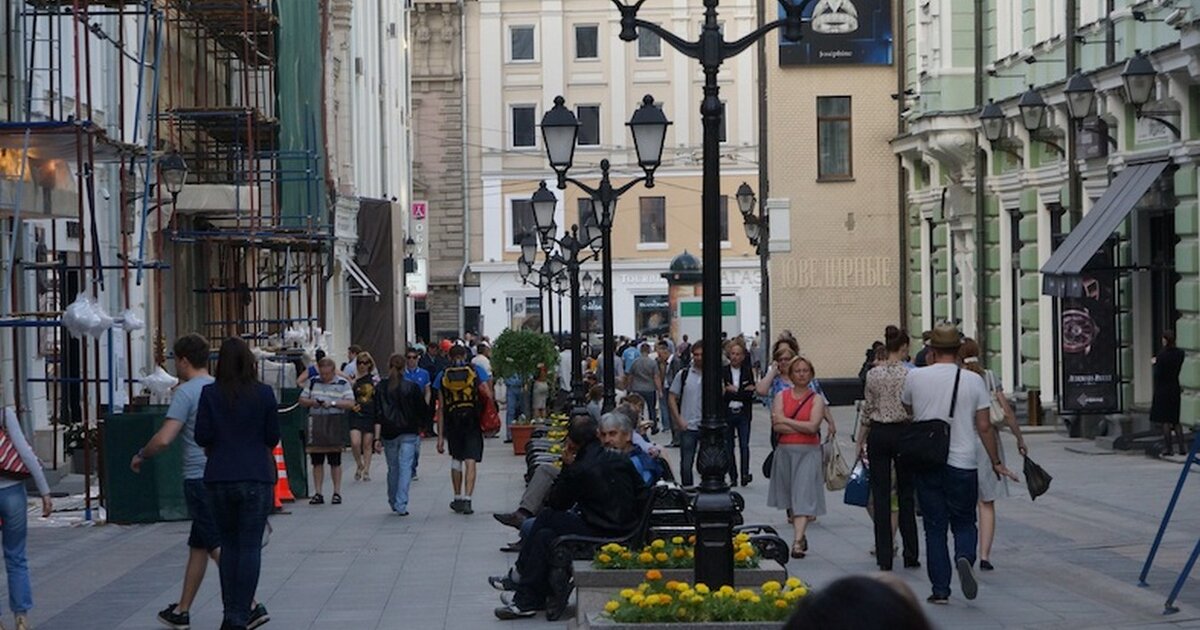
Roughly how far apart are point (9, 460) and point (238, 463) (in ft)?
3.89

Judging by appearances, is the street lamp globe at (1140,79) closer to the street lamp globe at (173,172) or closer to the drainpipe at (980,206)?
the drainpipe at (980,206)

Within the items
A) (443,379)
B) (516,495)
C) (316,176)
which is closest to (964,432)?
(443,379)

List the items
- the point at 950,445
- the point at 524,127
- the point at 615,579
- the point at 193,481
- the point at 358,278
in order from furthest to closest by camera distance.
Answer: the point at 524,127 < the point at 358,278 < the point at 950,445 < the point at 193,481 < the point at 615,579

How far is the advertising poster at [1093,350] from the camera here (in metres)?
27.6

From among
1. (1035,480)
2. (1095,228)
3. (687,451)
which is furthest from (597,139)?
(1035,480)

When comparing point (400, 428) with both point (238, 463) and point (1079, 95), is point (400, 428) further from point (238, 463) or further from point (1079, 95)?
point (1079, 95)

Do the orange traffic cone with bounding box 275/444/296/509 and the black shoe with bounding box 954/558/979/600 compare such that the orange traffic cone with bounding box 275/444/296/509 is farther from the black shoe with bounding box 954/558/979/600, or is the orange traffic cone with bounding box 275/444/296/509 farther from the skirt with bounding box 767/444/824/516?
the black shoe with bounding box 954/558/979/600

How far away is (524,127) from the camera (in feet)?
240

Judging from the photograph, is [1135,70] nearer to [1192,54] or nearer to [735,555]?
[1192,54]

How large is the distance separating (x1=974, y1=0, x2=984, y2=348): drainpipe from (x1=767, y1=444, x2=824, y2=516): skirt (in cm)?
1909

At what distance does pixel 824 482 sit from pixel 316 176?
18.8 metres

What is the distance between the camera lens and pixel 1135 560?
14883mm

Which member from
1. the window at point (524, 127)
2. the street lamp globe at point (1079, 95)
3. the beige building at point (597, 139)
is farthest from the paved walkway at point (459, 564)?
the window at point (524, 127)

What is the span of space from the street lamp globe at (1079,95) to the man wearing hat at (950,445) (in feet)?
46.4
